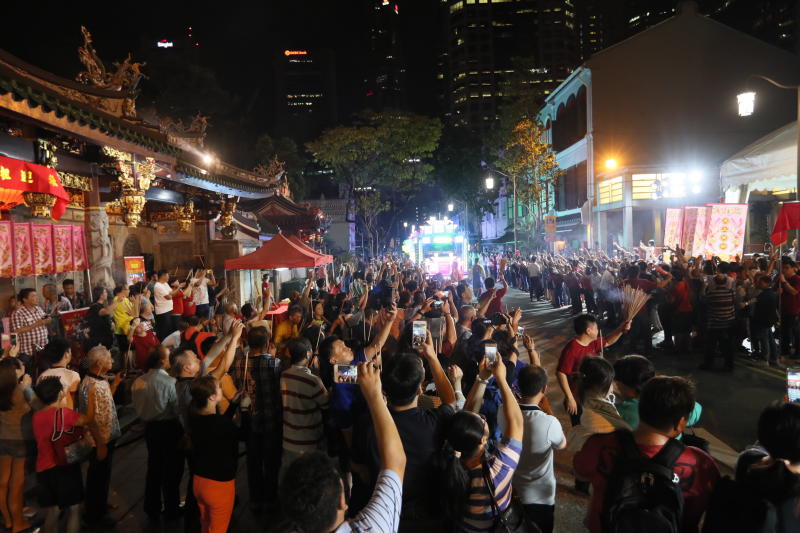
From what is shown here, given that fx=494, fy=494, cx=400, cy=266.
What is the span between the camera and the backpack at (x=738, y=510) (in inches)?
78.0

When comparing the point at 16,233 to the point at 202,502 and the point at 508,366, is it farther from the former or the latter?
the point at 508,366

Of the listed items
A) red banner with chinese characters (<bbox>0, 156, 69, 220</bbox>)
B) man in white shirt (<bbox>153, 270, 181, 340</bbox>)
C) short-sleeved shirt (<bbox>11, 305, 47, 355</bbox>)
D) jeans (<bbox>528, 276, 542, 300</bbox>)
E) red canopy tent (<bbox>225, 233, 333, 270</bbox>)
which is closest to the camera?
red banner with chinese characters (<bbox>0, 156, 69, 220</bbox>)

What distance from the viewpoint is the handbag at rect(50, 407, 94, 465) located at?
3.92 metres

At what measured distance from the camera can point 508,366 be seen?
430cm

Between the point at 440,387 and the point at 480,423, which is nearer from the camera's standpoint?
the point at 480,423

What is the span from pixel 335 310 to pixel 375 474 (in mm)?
6101

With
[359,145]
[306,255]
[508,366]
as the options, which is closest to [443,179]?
[359,145]

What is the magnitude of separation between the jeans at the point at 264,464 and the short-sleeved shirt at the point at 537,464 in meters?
2.34

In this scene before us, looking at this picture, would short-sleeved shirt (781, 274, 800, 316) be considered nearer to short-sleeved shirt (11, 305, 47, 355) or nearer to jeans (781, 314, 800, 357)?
jeans (781, 314, 800, 357)

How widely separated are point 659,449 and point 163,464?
13.4ft

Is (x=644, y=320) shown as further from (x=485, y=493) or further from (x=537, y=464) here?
(x=485, y=493)

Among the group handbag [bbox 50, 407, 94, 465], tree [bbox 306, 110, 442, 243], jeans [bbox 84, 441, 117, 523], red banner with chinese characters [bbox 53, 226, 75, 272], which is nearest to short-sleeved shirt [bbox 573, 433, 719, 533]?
handbag [bbox 50, 407, 94, 465]

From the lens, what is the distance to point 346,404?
3586 mm

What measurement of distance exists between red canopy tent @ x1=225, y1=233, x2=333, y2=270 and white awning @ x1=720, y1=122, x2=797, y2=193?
523 inches
